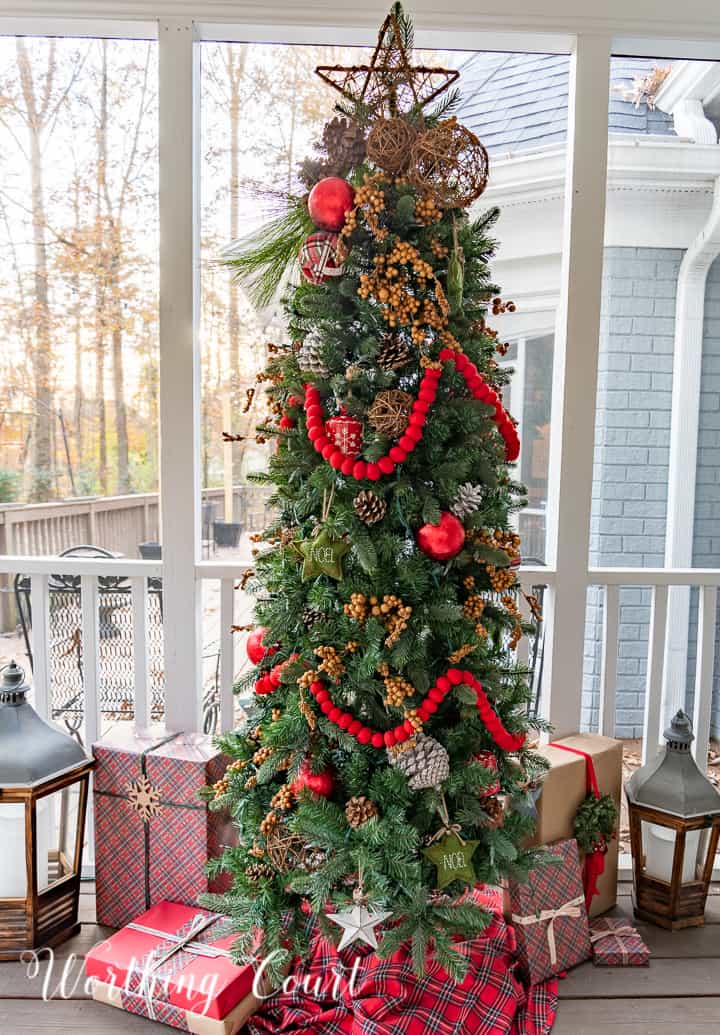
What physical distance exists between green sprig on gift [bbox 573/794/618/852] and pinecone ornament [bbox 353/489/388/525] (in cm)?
106

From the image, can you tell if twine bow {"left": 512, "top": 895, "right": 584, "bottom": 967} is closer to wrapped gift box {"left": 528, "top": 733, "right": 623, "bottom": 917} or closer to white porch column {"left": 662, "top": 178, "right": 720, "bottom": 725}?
wrapped gift box {"left": 528, "top": 733, "right": 623, "bottom": 917}

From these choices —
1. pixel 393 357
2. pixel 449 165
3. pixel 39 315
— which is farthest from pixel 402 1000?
pixel 39 315

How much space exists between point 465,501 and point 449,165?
0.65 meters

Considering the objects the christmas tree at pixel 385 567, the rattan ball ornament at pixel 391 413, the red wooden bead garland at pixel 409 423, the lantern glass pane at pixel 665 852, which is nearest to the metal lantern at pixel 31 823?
the christmas tree at pixel 385 567

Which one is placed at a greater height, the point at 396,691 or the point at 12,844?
the point at 396,691

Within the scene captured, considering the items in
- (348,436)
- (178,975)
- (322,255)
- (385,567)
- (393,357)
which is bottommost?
(178,975)

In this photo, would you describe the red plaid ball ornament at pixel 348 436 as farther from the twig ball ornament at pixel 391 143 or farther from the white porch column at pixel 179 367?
the white porch column at pixel 179 367

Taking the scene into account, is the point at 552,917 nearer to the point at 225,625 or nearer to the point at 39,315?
the point at 225,625

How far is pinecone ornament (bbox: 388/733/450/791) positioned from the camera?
1.34 meters

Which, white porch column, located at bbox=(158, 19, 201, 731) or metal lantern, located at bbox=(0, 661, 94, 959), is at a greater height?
white porch column, located at bbox=(158, 19, 201, 731)

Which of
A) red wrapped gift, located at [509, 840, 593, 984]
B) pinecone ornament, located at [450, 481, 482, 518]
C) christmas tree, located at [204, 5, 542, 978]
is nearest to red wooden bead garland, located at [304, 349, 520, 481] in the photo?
christmas tree, located at [204, 5, 542, 978]

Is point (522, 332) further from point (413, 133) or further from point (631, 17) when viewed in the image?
point (413, 133)

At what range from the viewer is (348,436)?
1356 millimetres

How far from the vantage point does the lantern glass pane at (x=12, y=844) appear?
1.72 meters
